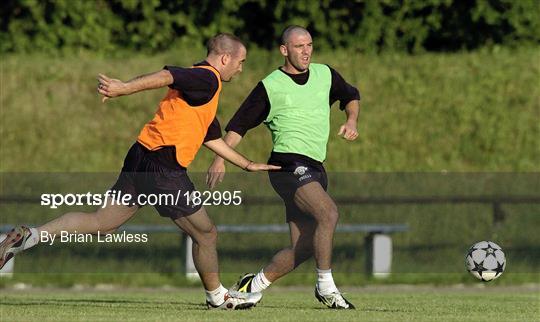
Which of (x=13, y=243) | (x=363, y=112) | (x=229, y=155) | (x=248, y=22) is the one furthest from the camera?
(x=248, y=22)

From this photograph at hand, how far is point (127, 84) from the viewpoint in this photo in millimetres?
9078

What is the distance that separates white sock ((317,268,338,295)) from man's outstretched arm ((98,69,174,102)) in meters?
2.03

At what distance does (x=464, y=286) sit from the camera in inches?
664

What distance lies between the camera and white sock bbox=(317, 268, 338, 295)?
10.4m

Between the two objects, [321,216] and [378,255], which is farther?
[378,255]

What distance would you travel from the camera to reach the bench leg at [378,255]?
17.1 m

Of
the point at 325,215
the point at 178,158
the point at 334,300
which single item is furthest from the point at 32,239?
the point at 334,300

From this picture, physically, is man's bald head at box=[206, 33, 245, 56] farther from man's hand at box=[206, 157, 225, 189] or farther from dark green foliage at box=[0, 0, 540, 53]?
dark green foliage at box=[0, 0, 540, 53]

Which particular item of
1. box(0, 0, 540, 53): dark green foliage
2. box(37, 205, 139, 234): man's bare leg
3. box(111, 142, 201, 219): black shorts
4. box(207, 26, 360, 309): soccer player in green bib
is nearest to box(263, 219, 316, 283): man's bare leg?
box(207, 26, 360, 309): soccer player in green bib

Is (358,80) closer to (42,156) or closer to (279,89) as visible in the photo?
(42,156)

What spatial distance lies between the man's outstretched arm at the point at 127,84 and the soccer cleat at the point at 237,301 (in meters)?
1.94

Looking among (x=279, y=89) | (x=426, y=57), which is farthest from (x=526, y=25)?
(x=279, y=89)

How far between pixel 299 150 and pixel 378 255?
6798mm

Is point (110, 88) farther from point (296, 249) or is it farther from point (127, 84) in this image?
point (296, 249)
